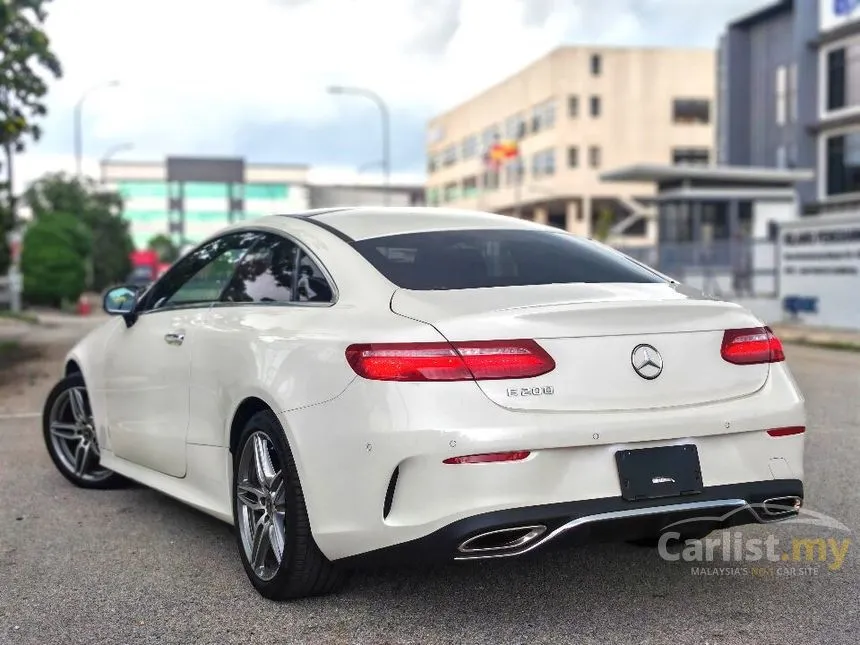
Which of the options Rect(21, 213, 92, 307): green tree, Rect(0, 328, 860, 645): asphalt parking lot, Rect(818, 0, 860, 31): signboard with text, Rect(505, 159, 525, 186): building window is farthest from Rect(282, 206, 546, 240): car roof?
Rect(505, 159, 525, 186): building window

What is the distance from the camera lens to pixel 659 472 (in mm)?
3660

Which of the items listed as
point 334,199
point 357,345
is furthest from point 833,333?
point 334,199

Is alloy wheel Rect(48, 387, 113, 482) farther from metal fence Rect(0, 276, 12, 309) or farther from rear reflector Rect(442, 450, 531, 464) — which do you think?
metal fence Rect(0, 276, 12, 309)

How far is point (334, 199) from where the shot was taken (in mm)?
95812

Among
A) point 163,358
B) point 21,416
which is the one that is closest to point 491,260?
point 163,358

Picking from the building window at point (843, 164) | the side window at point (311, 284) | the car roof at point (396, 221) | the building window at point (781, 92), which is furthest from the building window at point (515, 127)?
the side window at point (311, 284)

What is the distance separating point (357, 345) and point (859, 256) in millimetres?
19419

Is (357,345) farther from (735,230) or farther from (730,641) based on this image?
(735,230)

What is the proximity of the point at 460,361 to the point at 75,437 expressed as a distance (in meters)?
3.53

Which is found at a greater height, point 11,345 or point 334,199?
point 334,199

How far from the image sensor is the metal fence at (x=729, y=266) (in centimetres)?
2461

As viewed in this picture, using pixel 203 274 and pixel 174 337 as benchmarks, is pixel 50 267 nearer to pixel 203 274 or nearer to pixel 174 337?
pixel 203 274

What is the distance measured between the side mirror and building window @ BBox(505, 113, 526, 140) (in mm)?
77647

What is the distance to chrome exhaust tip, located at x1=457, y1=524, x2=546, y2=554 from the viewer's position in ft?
11.6
